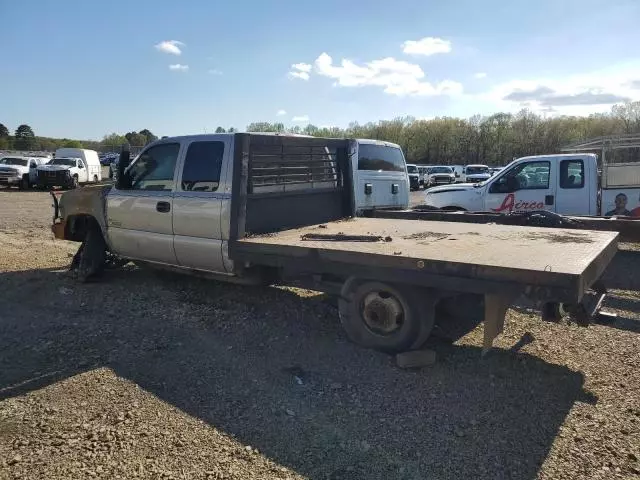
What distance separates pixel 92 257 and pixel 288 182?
121 inches

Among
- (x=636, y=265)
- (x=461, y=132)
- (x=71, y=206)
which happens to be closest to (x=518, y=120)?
(x=461, y=132)

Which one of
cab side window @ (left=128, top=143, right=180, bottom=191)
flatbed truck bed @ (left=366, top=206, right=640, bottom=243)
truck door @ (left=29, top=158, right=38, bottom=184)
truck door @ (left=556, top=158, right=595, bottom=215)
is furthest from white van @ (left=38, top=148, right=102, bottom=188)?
truck door @ (left=556, top=158, right=595, bottom=215)

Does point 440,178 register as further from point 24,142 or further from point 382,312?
point 24,142

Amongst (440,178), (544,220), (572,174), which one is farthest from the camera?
(440,178)

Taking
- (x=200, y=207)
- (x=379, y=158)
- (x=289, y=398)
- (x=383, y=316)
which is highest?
(x=379, y=158)

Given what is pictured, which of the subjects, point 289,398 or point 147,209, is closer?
point 289,398

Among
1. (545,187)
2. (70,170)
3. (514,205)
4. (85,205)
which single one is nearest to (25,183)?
(70,170)

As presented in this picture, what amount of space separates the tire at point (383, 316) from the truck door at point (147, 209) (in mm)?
2431

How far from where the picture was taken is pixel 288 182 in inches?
240

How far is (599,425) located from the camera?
3523 mm

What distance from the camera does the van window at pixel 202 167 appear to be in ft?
18.3

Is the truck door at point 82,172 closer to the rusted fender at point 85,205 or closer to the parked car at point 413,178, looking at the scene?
the parked car at point 413,178

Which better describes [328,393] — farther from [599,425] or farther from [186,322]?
[186,322]

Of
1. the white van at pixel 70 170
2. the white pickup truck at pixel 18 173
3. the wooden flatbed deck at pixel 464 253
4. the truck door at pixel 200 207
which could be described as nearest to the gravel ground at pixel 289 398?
the truck door at pixel 200 207
